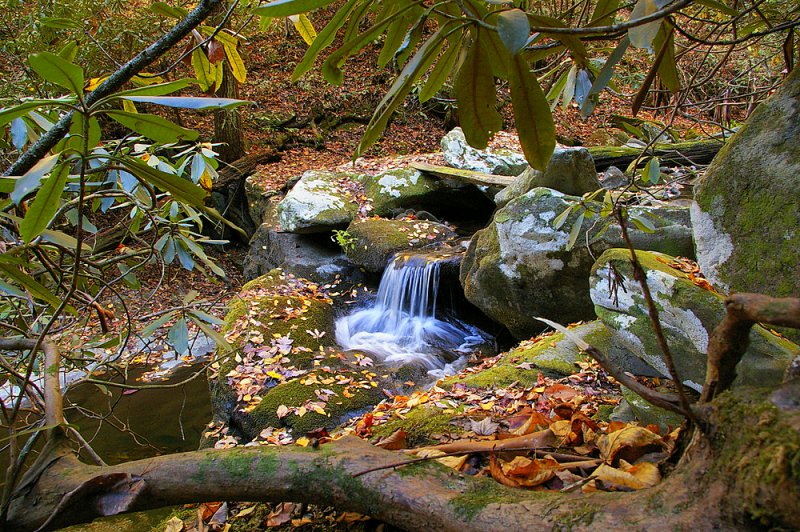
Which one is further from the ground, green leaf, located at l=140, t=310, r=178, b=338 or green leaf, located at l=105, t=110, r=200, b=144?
green leaf, located at l=105, t=110, r=200, b=144

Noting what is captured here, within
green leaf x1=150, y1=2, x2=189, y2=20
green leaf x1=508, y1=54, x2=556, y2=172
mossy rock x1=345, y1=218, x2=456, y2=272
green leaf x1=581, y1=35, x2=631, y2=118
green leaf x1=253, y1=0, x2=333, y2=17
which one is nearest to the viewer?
green leaf x1=253, y1=0, x2=333, y2=17

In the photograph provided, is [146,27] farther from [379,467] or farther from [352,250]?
[379,467]

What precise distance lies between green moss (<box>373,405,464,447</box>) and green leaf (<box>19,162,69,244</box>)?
1287mm

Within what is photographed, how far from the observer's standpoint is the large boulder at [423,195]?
777cm

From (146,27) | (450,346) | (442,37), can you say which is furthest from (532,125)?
(146,27)

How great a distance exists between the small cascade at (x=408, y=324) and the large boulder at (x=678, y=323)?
3.23 metres

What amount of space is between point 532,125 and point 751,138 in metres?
1.31

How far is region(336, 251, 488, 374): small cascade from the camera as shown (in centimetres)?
583

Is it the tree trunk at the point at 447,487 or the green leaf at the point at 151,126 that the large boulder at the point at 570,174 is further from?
the green leaf at the point at 151,126

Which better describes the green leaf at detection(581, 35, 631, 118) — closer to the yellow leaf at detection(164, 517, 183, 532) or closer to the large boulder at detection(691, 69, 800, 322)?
the large boulder at detection(691, 69, 800, 322)

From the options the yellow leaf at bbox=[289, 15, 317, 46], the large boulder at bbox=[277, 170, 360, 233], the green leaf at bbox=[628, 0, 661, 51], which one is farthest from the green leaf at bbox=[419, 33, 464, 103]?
the large boulder at bbox=[277, 170, 360, 233]

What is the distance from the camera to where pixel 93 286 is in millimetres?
2432

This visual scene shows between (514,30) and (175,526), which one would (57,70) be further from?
(175,526)

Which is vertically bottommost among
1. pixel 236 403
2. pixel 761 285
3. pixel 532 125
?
pixel 236 403
